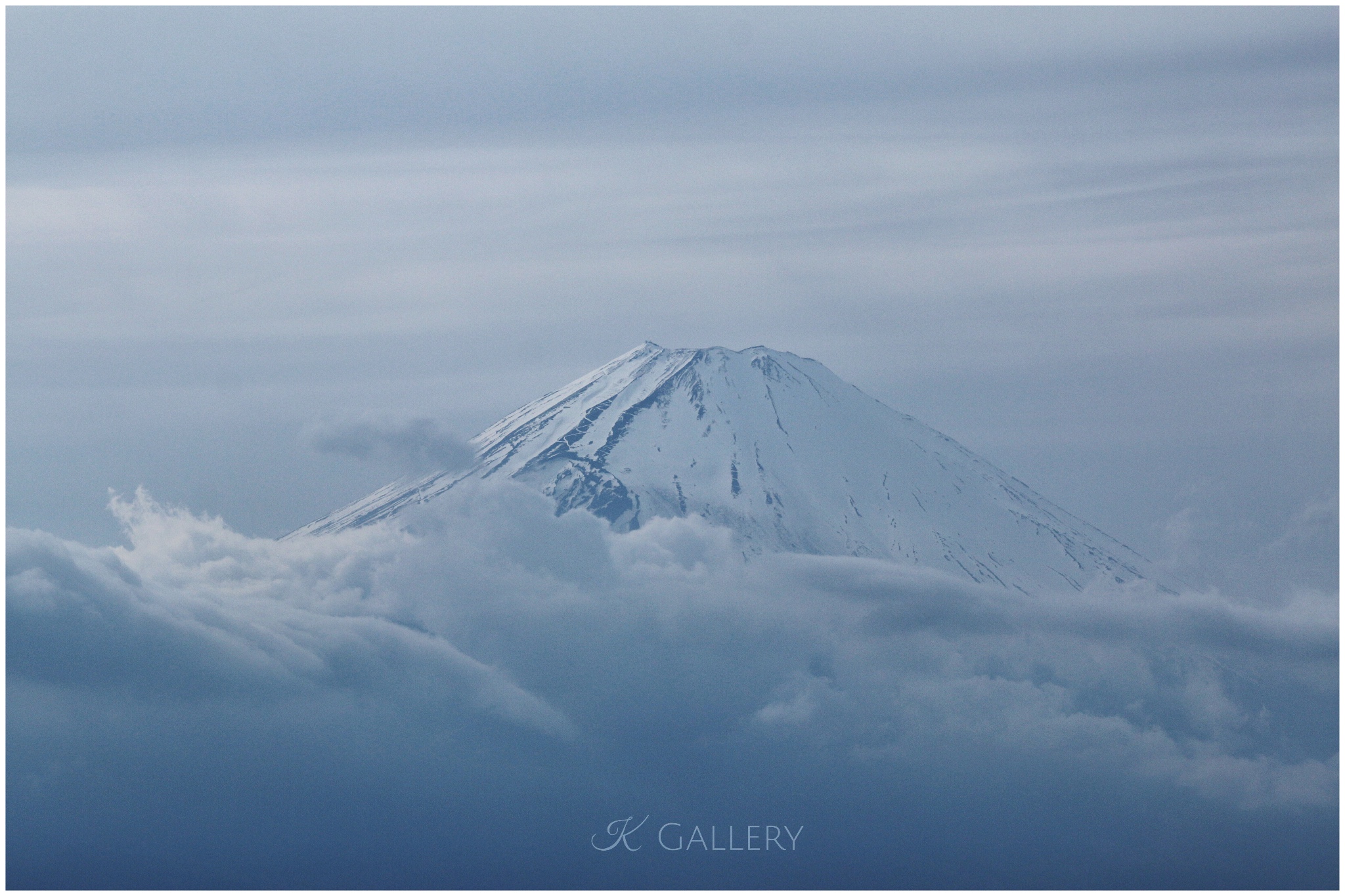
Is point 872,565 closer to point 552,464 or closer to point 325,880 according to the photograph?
point 552,464

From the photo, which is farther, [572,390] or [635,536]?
[572,390]

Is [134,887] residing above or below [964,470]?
below

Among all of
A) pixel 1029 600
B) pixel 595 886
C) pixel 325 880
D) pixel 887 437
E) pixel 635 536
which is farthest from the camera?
pixel 887 437

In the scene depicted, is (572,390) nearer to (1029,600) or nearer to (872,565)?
(872,565)

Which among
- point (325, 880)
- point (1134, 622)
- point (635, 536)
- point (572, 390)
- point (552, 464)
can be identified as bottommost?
point (325, 880)

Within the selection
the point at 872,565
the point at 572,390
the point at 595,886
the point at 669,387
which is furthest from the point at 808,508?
the point at 595,886

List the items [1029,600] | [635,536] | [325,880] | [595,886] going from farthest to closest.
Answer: [1029,600] < [635,536] < [325,880] < [595,886]
